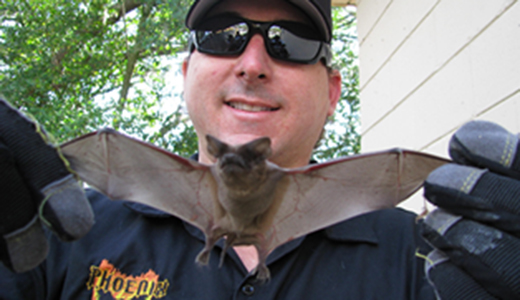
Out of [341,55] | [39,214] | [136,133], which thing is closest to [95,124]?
[136,133]

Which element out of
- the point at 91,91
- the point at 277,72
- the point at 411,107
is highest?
the point at 277,72

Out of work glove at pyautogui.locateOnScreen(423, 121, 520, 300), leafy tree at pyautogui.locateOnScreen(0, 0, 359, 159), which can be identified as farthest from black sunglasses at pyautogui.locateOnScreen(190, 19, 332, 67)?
leafy tree at pyautogui.locateOnScreen(0, 0, 359, 159)

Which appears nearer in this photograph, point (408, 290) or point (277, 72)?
point (408, 290)

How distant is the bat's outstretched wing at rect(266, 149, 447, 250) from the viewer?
248 cm

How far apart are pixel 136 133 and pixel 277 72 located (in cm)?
726

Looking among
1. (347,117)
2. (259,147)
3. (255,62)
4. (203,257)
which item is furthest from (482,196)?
(347,117)

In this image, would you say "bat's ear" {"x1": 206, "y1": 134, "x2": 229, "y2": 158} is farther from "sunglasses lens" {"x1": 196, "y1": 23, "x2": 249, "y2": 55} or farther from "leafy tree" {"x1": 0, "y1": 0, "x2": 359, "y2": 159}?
"leafy tree" {"x1": 0, "y1": 0, "x2": 359, "y2": 159}

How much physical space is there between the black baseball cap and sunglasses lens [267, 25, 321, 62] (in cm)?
19

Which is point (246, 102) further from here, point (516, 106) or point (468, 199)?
point (516, 106)

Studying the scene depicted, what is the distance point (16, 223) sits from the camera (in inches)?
76.4

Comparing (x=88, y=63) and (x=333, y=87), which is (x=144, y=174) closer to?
(x=333, y=87)

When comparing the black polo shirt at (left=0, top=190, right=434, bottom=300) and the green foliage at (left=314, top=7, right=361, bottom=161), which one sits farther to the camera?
the green foliage at (left=314, top=7, right=361, bottom=161)

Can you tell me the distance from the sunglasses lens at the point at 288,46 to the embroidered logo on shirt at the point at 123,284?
1.76 m

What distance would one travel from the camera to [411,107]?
4.34 m
